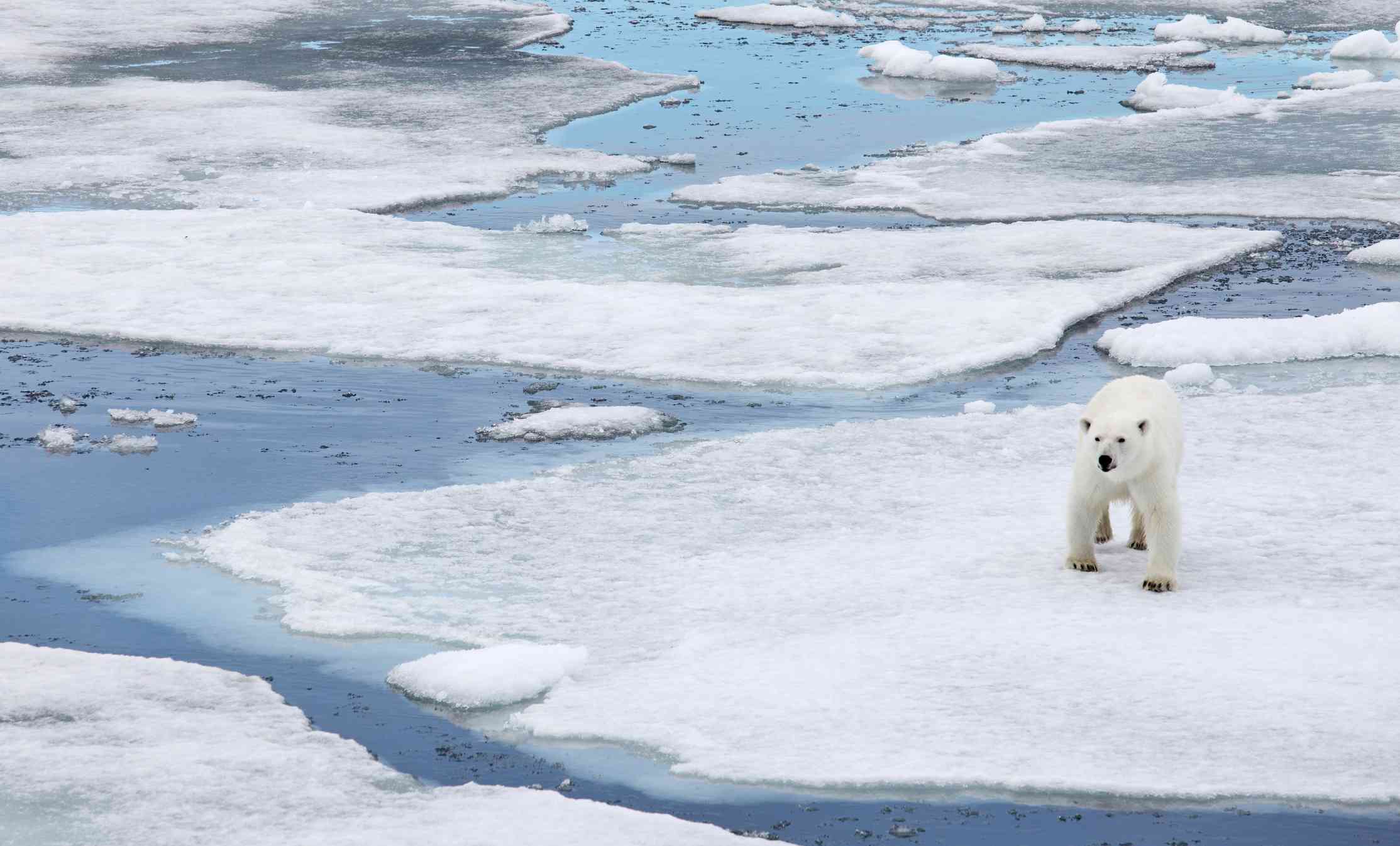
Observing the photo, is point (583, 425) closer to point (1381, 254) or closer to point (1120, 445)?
point (1120, 445)

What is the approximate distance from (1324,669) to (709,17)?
22872mm

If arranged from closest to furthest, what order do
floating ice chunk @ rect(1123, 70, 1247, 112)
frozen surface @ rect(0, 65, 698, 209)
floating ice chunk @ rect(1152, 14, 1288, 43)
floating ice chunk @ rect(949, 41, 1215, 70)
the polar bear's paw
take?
1. the polar bear's paw
2. frozen surface @ rect(0, 65, 698, 209)
3. floating ice chunk @ rect(1123, 70, 1247, 112)
4. floating ice chunk @ rect(949, 41, 1215, 70)
5. floating ice chunk @ rect(1152, 14, 1288, 43)

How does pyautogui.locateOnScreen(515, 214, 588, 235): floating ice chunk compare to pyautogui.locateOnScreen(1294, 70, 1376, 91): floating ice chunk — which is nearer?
pyautogui.locateOnScreen(515, 214, 588, 235): floating ice chunk

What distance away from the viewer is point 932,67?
20000 millimetres

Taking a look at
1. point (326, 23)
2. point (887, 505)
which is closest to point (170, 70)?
point (326, 23)

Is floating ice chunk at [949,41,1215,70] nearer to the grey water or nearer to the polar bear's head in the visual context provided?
the grey water

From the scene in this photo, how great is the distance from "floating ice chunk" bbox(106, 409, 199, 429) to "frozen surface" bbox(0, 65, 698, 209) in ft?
17.0

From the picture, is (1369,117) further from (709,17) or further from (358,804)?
(358,804)

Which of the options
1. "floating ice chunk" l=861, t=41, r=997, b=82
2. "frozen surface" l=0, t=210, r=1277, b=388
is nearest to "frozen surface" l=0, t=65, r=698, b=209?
"frozen surface" l=0, t=210, r=1277, b=388

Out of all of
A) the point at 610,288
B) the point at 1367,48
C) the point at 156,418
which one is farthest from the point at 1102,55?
the point at 156,418

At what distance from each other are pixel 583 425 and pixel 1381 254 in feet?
19.7

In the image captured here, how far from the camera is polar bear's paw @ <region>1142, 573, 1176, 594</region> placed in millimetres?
5637

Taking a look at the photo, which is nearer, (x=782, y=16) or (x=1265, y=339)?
(x=1265, y=339)

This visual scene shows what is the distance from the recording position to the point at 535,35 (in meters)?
23.5
